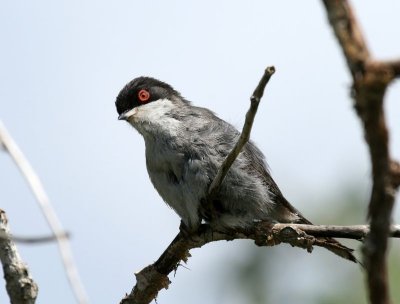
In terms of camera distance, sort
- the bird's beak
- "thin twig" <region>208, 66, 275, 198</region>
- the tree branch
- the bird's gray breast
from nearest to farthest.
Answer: the tree branch
"thin twig" <region>208, 66, 275, 198</region>
the bird's gray breast
the bird's beak

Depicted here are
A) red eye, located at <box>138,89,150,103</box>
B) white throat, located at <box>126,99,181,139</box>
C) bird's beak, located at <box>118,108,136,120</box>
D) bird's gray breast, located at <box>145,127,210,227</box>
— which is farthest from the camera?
red eye, located at <box>138,89,150,103</box>

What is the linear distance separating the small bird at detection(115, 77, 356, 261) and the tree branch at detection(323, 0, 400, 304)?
11.8ft

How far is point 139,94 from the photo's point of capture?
7395 millimetres

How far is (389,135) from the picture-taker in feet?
5.76

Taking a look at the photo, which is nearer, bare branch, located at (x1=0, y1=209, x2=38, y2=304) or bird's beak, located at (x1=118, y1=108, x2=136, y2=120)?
bare branch, located at (x1=0, y1=209, x2=38, y2=304)

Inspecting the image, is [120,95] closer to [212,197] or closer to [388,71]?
[212,197]

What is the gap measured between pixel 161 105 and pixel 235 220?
1643 mm

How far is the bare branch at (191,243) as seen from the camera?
4.90 metres

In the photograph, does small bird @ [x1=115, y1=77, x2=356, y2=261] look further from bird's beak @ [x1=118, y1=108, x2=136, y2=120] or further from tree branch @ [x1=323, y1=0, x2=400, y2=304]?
tree branch @ [x1=323, y1=0, x2=400, y2=304]

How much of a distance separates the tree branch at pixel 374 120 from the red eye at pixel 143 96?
18.4ft

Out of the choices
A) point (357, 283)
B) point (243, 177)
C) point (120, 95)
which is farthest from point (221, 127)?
point (357, 283)

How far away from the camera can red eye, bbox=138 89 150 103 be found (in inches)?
289

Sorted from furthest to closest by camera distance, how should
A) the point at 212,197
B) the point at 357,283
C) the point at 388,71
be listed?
the point at 357,283 → the point at 212,197 → the point at 388,71

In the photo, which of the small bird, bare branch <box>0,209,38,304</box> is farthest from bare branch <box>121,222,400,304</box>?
bare branch <box>0,209,38,304</box>
